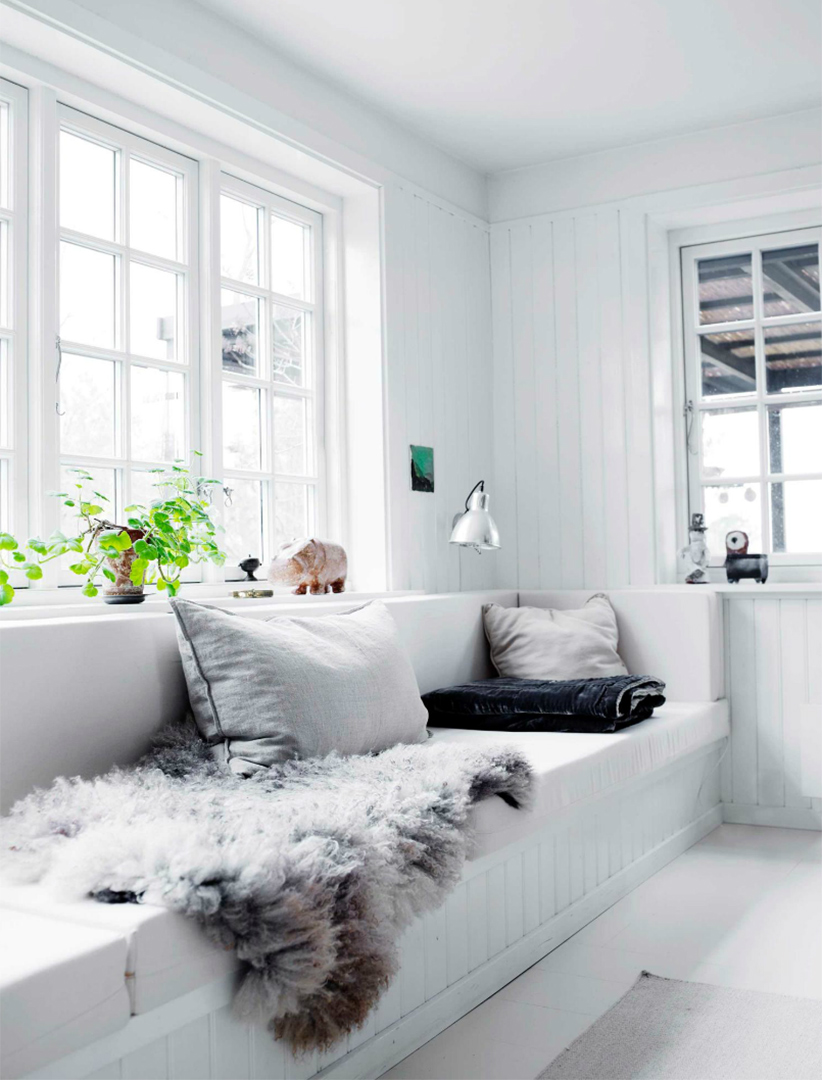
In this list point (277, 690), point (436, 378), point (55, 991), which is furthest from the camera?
point (436, 378)

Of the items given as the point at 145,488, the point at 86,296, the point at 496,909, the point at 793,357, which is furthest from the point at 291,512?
the point at 793,357

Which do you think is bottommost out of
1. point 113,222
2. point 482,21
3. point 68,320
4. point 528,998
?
point 528,998

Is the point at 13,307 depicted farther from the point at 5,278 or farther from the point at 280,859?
the point at 280,859

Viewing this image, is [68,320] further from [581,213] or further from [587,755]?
[581,213]

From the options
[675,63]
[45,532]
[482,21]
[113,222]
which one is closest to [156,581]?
[45,532]

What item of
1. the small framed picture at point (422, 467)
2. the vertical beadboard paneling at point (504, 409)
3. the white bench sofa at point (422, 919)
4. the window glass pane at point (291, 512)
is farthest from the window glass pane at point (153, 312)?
the vertical beadboard paneling at point (504, 409)

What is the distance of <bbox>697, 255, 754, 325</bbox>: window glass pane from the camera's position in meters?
4.25

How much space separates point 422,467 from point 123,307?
1.33 m

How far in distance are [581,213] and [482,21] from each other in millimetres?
1254

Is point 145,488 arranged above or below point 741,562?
above

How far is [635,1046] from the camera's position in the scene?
6.72 ft

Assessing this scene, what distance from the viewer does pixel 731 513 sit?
13.8ft

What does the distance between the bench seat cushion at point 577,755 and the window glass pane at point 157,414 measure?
1.17m

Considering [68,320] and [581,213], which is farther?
[581,213]
